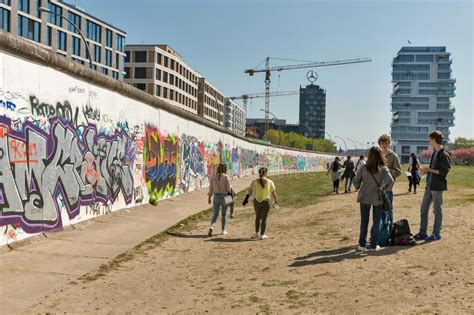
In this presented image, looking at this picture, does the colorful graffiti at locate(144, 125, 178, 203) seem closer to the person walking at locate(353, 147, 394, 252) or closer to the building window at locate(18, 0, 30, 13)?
the person walking at locate(353, 147, 394, 252)

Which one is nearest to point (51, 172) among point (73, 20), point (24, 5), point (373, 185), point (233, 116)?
point (373, 185)

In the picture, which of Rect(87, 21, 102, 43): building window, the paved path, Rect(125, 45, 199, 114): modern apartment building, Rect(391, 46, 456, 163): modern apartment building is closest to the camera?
the paved path

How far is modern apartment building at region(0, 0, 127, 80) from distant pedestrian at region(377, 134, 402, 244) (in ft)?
157

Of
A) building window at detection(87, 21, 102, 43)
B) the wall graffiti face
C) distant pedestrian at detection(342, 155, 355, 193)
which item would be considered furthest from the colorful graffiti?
building window at detection(87, 21, 102, 43)

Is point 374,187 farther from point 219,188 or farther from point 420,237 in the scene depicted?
point 219,188

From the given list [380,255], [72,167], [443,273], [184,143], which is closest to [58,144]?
[72,167]

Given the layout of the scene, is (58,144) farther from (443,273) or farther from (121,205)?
(443,273)

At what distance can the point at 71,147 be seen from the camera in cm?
983

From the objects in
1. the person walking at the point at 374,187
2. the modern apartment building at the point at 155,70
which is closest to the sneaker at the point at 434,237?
the person walking at the point at 374,187

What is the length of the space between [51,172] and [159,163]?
6.94 meters

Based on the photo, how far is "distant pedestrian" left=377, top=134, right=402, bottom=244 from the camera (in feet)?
25.8

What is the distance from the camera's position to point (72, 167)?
9883mm

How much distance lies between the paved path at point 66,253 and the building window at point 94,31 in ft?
202

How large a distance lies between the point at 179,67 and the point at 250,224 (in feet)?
281
